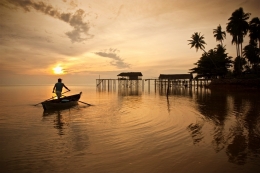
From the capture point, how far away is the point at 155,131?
7008mm

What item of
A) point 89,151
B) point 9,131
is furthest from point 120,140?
point 9,131

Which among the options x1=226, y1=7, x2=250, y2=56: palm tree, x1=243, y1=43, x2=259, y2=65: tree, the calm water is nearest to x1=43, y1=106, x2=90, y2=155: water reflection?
the calm water

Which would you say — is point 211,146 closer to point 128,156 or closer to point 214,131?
point 214,131

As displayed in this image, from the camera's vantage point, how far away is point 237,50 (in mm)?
36969

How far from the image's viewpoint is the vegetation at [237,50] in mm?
33812

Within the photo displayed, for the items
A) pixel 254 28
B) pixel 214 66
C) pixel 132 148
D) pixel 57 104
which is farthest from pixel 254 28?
pixel 132 148

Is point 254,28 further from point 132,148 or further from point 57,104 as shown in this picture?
point 132,148

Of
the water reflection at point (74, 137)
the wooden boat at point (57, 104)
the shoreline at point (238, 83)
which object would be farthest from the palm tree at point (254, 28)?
the water reflection at point (74, 137)

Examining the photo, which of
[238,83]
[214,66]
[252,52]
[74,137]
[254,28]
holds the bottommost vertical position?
[74,137]

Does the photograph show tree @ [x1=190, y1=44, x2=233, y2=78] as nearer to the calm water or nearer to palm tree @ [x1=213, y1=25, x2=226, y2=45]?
palm tree @ [x1=213, y1=25, x2=226, y2=45]

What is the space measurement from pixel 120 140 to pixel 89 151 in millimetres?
1289

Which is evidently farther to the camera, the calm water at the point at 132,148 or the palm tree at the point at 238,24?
the palm tree at the point at 238,24

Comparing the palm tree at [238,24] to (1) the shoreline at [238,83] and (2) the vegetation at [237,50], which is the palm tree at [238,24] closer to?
(2) the vegetation at [237,50]

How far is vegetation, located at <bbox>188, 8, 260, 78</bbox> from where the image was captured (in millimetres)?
33812
